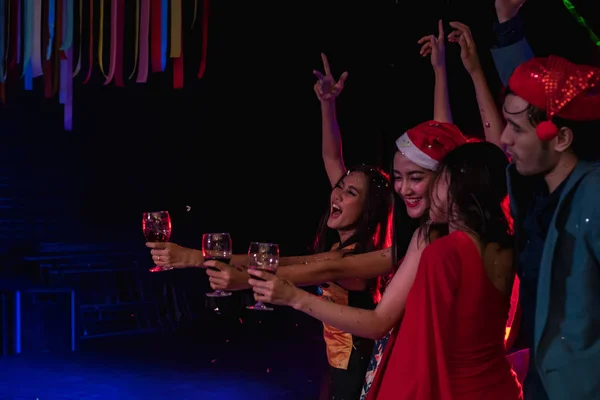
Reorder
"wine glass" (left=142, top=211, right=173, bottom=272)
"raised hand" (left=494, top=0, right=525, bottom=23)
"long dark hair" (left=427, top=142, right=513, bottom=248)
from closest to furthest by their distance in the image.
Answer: "long dark hair" (left=427, top=142, right=513, bottom=248)
"raised hand" (left=494, top=0, right=525, bottom=23)
"wine glass" (left=142, top=211, right=173, bottom=272)

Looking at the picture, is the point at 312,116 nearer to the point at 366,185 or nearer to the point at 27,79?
the point at 27,79

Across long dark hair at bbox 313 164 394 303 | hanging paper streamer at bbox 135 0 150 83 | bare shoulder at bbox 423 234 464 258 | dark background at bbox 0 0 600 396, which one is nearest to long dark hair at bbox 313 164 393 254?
long dark hair at bbox 313 164 394 303

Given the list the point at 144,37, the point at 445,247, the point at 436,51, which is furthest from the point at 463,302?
the point at 144,37

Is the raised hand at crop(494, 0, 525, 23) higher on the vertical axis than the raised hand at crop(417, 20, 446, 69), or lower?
higher

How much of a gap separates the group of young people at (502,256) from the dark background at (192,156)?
517cm

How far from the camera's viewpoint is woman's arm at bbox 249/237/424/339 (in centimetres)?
Answer: 206

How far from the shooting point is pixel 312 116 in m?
8.84

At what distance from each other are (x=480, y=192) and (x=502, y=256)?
175mm

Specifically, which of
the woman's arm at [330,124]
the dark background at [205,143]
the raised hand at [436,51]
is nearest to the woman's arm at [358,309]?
the raised hand at [436,51]

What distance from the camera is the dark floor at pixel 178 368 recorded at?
5512 millimetres

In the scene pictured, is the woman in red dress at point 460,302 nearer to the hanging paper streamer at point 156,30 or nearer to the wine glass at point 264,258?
the wine glass at point 264,258

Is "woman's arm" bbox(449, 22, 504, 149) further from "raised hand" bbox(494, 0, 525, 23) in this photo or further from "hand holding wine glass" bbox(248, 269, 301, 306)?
"hand holding wine glass" bbox(248, 269, 301, 306)

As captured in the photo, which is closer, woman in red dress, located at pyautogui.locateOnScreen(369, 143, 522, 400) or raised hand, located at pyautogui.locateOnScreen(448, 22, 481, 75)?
woman in red dress, located at pyautogui.locateOnScreen(369, 143, 522, 400)

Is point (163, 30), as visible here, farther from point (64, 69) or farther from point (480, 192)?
point (480, 192)
